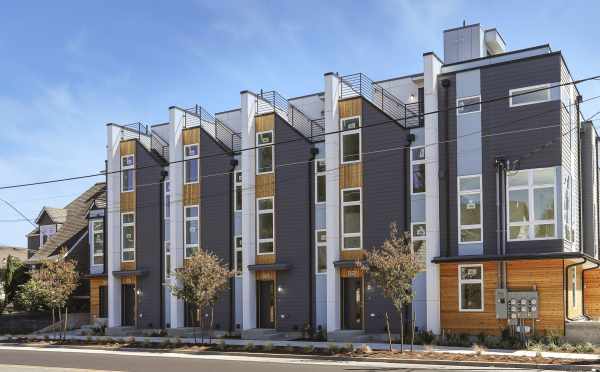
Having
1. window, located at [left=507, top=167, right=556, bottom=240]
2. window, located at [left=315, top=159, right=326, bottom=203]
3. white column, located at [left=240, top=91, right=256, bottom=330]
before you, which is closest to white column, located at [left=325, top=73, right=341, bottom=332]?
window, located at [left=315, top=159, right=326, bottom=203]

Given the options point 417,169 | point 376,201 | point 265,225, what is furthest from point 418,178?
point 265,225

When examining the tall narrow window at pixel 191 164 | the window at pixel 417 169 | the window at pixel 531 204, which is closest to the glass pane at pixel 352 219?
the window at pixel 417 169

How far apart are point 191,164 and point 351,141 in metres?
9.15

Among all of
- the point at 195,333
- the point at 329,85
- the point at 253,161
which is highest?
the point at 329,85

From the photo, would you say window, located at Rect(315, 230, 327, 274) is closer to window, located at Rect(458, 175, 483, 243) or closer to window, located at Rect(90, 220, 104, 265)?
window, located at Rect(458, 175, 483, 243)

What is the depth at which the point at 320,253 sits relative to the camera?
31.8 meters

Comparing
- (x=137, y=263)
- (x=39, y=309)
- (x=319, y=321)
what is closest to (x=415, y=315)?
(x=319, y=321)

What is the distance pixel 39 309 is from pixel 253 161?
18.2 meters

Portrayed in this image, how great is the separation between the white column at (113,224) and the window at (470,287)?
735 inches

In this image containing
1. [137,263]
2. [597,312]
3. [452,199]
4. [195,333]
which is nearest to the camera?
[452,199]

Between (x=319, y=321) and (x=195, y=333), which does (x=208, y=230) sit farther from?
(x=319, y=321)

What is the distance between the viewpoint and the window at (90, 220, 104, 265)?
133 ft

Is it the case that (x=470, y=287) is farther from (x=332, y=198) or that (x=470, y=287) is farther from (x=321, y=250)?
(x=321, y=250)

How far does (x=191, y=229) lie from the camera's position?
35.9 meters
